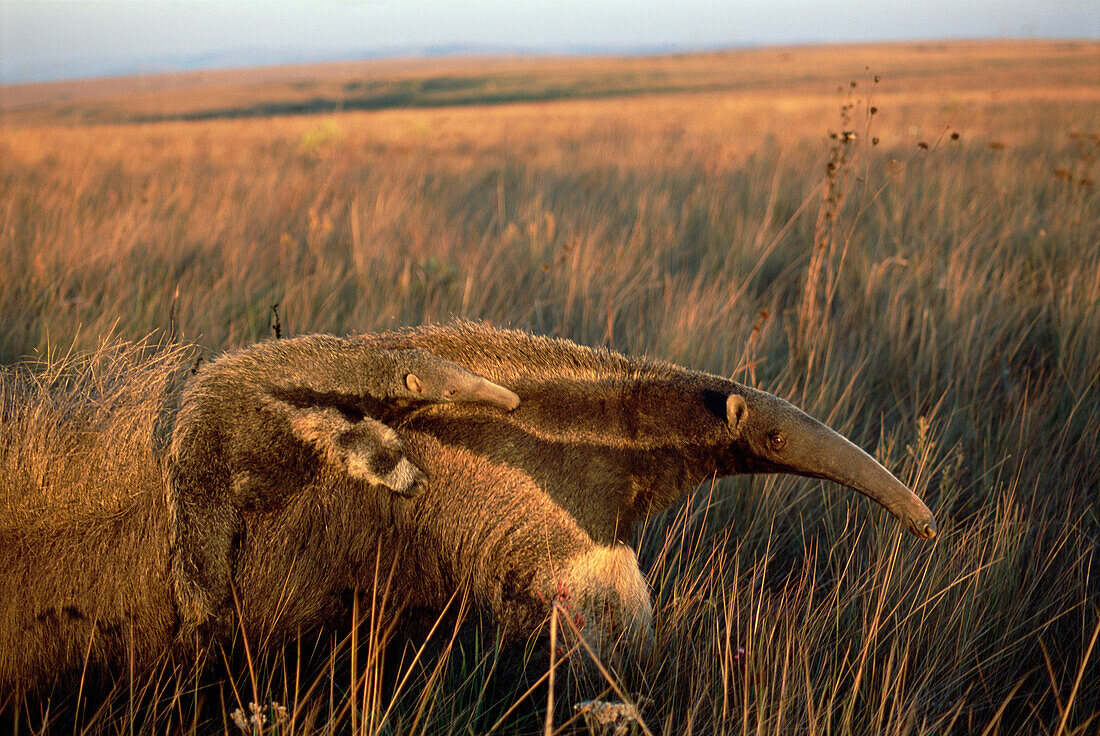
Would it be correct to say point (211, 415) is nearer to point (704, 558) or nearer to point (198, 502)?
point (198, 502)

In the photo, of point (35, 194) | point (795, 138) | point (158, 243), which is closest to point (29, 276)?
point (158, 243)

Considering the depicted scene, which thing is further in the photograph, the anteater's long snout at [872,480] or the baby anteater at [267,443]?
the anteater's long snout at [872,480]

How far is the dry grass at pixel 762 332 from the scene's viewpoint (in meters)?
2.53

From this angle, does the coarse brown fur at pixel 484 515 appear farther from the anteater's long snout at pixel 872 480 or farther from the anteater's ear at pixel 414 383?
the anteater's ear at pixel 414 383

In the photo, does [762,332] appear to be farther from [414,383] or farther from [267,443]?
[267,443]

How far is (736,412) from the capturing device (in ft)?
7.86

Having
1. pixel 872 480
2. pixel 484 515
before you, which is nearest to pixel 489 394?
pixel 484 515

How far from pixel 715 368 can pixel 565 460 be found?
258 centimetres

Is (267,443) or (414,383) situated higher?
(414,383)

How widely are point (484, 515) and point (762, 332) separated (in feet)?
8.82

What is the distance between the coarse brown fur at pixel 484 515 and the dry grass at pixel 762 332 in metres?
0.24

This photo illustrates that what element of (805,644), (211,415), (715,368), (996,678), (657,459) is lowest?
(996,678)

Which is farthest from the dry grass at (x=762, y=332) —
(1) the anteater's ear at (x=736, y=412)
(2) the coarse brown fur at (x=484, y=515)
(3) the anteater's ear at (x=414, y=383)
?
(3) the anteater's ear at (x=414, y=383)

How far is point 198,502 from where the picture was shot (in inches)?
88.3
